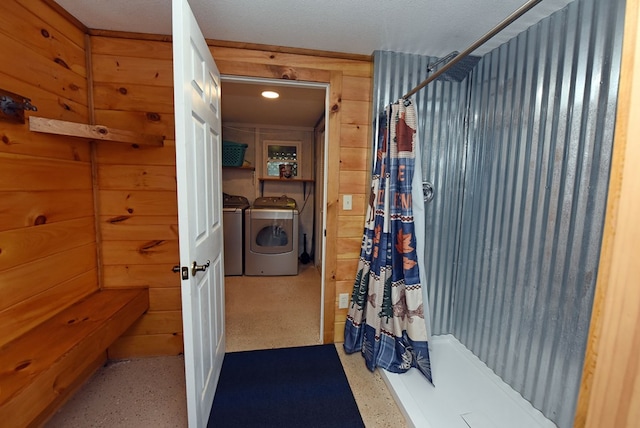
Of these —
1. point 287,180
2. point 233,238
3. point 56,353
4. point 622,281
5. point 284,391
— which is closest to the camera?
point 622,281

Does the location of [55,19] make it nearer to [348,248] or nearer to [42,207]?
[42,207]

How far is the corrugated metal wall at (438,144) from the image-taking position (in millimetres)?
1764

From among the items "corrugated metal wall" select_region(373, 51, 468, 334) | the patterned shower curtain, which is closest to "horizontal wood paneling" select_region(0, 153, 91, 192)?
the patterned shower curtain

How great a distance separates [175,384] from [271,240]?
6.65 feet

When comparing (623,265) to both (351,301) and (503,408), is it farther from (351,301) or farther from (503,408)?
(351,301)

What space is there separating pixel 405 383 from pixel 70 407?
188cm

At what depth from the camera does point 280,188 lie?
4.07 m

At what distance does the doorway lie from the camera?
2090 millimetres

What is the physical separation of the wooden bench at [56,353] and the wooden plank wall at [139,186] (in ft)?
0.58

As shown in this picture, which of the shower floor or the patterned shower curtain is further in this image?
the patterned shower curtain

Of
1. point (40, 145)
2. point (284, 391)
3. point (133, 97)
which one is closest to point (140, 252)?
point (40, 145)

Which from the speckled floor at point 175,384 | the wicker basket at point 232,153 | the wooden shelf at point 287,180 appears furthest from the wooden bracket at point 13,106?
Result: the wooden shelf at point 287,180

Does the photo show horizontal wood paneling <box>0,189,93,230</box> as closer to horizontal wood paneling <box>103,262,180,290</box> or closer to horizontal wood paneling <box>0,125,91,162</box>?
horizontal wood paneling <box>0,125,91,162</box>

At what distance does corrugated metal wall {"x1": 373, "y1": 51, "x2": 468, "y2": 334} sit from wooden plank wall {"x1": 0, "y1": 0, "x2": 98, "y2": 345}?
1.81 metres
